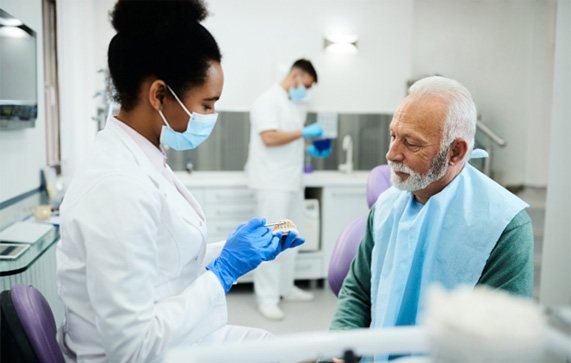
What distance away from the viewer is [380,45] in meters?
4.12

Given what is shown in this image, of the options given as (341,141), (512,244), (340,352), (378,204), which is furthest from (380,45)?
(340,352)

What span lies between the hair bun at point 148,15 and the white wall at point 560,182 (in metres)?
1.64

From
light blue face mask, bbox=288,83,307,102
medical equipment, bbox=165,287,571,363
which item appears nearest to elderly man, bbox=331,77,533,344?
medical equipment, bbox=165,287,571,363

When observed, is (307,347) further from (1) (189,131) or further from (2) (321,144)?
(2) (321,144)

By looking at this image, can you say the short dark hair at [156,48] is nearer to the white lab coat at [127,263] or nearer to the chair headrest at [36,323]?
the white lab coat at [127,263]

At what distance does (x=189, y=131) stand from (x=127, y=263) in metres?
0.41

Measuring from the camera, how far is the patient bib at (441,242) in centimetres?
118

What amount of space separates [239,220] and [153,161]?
2317 millimetres

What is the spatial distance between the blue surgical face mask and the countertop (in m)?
2.11

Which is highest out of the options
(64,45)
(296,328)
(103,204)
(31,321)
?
(64,45)

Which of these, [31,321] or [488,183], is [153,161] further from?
[488,183]

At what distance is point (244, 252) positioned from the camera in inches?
48.5

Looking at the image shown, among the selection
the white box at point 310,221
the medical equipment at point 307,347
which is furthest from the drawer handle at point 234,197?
the medical equipment at point 307,347

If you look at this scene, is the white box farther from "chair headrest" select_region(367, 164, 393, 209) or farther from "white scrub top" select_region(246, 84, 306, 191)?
"chair headrest" select_region(367, 164, 393, 209)
